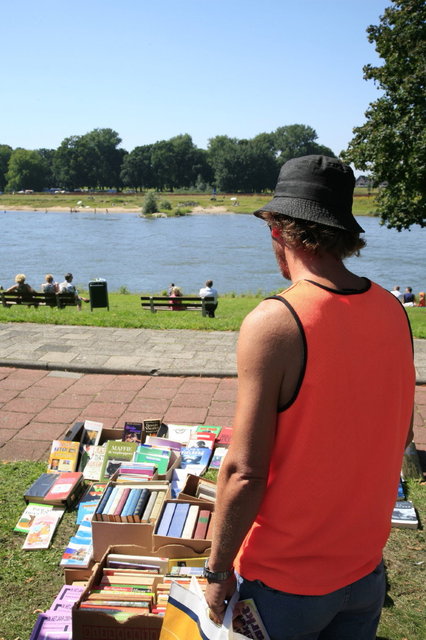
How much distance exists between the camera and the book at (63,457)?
4.02m

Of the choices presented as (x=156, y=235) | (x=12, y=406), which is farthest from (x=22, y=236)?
(x=12, y=406)

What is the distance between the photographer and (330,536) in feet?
4.51

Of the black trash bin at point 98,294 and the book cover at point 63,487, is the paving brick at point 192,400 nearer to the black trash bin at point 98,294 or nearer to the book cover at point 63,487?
the book cover at point 63,487

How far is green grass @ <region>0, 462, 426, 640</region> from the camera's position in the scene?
266cm

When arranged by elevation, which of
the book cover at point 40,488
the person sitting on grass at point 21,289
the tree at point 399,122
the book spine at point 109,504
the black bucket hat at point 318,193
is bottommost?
the person sitting on grass at point 21,289

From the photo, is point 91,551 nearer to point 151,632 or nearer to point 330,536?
point 151,632

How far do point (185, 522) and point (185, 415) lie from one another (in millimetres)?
2484

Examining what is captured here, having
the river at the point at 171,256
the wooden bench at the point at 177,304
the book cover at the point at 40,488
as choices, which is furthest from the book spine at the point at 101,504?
the river at the point at 171,256

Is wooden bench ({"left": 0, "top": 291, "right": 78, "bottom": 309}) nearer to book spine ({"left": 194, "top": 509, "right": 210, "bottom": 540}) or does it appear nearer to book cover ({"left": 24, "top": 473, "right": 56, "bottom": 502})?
book cover ({"left": 24, "top": 473, "right": 56, "bottom": 502})

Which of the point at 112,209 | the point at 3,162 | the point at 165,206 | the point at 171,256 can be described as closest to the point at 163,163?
the point at 112,209

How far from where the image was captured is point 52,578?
298cm

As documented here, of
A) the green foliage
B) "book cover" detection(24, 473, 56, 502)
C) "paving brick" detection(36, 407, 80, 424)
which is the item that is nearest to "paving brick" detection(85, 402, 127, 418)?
"paving brick" detection(36, 407, 80, 424)

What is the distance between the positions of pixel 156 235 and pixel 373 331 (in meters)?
56.9

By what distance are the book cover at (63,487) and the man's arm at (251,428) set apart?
7.80 ft
